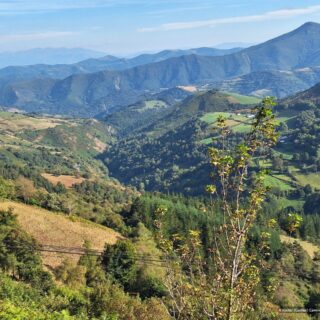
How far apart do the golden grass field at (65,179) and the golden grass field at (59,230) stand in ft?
319

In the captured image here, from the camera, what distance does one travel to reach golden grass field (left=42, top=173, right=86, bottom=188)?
178750 mm

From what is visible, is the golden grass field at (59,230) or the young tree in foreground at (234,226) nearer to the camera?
the young tree in foreground at (234,226)

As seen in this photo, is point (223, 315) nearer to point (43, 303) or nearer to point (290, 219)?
point (290, 219)

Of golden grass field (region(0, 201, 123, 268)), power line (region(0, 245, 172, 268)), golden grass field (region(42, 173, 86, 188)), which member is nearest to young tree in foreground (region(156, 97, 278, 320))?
power line (region(0, 245, 172, 268))

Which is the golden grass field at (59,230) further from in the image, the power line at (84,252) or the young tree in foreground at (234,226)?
the young tree in foreground at (234,226)

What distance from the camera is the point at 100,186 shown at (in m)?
184

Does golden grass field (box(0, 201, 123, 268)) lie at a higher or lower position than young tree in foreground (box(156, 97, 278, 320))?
lower

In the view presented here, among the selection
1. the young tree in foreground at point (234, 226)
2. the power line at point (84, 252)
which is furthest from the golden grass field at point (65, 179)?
the young tree in foreground at point (234, 226)

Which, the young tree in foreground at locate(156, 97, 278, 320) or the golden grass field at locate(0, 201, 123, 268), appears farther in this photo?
the golden grass field at locate(0, 201, 123, 268)

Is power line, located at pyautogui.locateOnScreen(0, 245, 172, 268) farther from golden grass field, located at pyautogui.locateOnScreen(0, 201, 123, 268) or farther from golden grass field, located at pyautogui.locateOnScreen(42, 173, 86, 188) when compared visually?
golden grass field, located at pyautogui.locateOnScreen(42, 173, 86, 188)

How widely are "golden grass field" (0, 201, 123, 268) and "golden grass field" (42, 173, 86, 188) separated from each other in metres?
97.4

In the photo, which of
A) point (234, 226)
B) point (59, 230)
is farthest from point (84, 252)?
point (234, 226)

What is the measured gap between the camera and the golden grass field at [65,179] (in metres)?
179

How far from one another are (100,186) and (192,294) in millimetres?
171702
